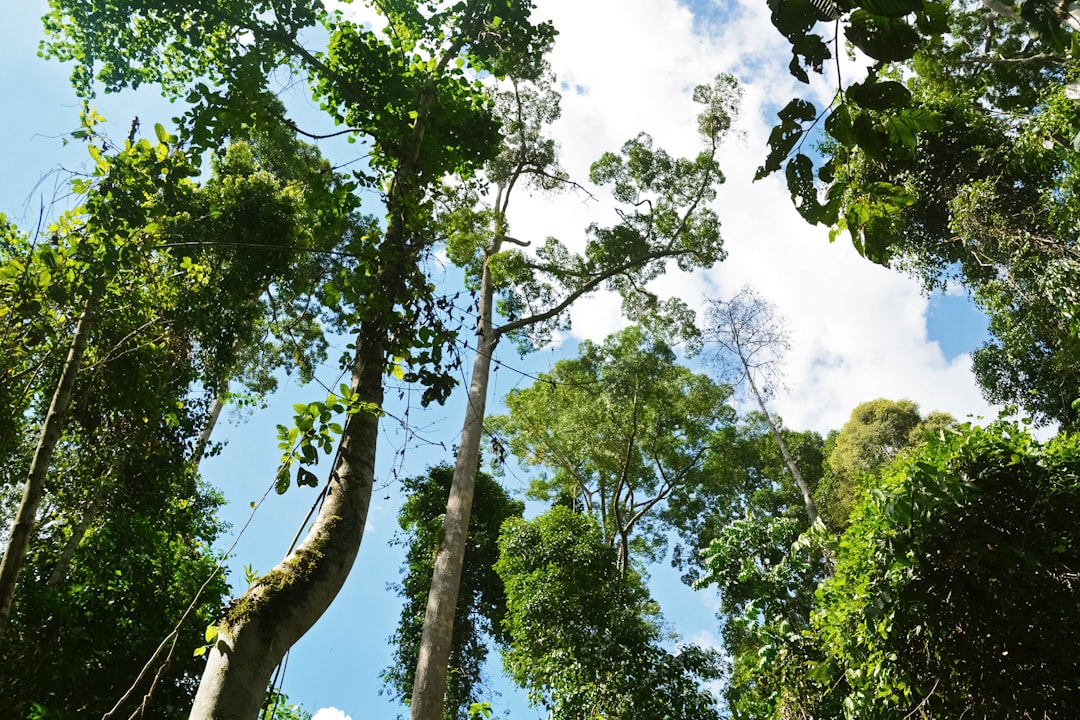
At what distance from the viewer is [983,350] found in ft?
32.0

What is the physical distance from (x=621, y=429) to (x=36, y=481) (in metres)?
10.7

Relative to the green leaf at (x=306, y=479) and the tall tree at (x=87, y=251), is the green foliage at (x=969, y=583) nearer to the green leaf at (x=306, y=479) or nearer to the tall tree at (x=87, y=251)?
the green leaf at (x=306, y=479)

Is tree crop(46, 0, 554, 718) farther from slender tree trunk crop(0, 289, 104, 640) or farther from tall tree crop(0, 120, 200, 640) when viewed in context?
slender tree trunk crop(0, 289, 104, 640)

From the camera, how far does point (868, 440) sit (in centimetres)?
1484

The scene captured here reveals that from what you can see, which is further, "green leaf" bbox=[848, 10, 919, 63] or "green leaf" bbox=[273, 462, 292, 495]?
"green leaf" bbox=[273, 462, 292, 495]

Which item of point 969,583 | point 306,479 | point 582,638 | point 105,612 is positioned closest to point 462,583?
point 582,638

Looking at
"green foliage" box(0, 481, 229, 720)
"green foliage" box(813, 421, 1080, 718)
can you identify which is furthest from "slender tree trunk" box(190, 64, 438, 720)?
"green foliage" box(0, 481, 229, 720)

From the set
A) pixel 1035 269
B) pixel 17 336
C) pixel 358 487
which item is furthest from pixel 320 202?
pixel 1035 269

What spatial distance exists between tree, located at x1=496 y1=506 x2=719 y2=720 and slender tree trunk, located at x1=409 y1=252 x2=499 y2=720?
1.56m

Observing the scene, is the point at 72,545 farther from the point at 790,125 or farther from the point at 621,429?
the point at 621,429

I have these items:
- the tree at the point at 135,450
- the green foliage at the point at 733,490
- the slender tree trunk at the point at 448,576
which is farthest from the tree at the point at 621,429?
the tree at the point at 135,450

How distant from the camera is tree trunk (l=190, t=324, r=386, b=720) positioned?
1087mm

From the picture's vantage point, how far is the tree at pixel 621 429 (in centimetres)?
1216

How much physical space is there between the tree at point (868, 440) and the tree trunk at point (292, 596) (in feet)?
45.2
